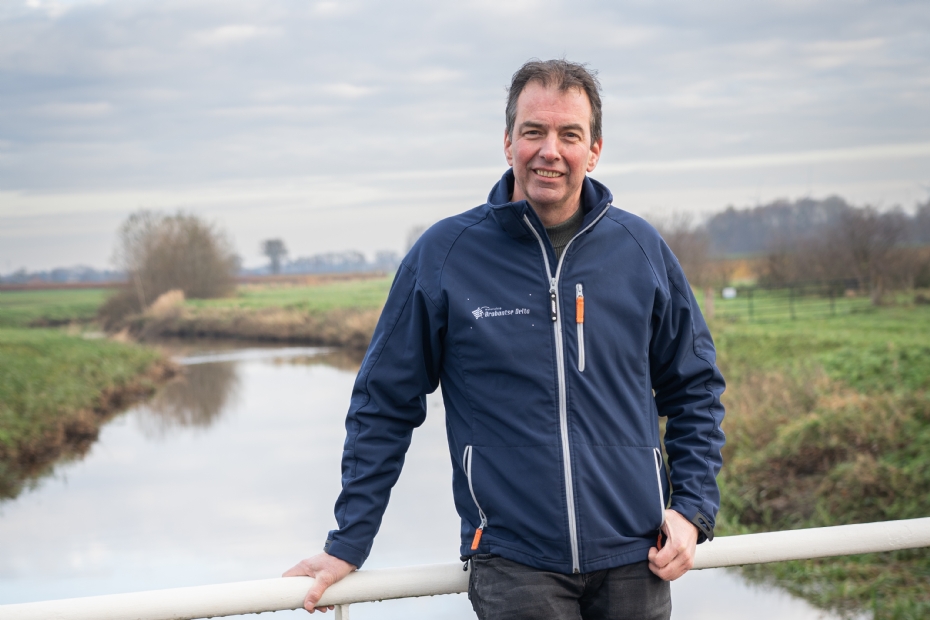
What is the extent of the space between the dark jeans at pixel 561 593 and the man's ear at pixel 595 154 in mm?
734

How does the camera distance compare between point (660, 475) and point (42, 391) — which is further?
point (42, 391)

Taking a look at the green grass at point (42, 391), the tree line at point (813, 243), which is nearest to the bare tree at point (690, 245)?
the tree line at point (813, 243)

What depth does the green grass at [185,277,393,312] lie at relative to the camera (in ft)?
112

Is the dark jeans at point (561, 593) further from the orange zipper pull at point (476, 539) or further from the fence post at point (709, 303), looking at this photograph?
the fence post at point (709, 303)

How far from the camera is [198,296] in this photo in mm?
32500

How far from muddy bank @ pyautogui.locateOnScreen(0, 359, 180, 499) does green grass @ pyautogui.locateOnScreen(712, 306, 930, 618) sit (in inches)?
634

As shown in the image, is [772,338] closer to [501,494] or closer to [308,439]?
[501,494]

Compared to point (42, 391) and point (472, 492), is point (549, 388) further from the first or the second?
point (42, 391)

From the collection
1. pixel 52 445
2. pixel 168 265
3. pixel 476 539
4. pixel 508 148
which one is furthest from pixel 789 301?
pixel 168 265

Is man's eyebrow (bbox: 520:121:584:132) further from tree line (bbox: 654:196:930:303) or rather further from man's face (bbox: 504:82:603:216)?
tree line (bbox: 654:196:930:303)

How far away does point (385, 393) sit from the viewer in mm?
1523

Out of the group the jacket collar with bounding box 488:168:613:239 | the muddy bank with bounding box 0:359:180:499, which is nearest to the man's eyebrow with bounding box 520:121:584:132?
the jacket collar with bounding box 488:168:613:239

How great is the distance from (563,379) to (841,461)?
7.55 m

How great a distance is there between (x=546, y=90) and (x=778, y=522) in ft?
24.0
